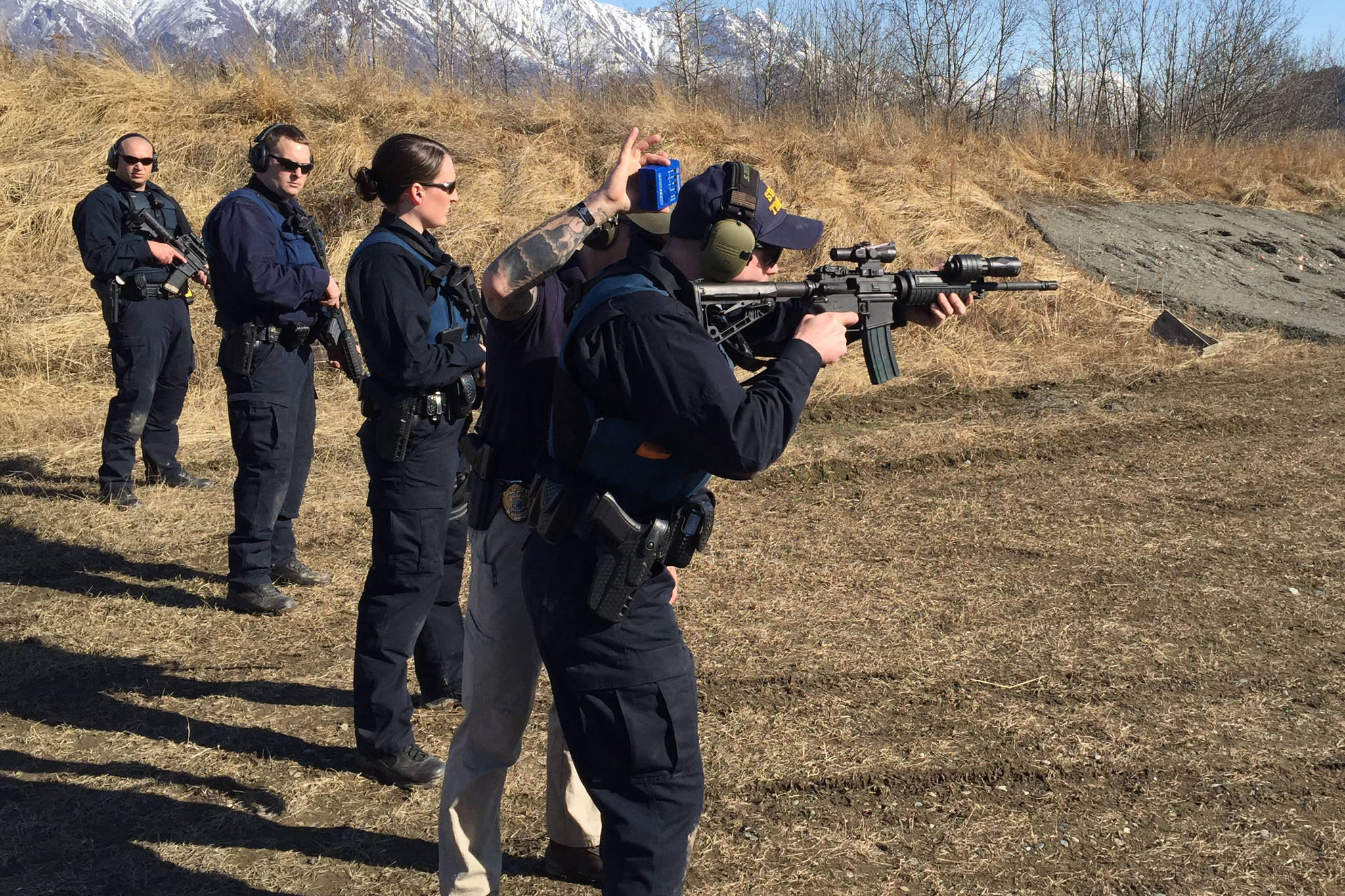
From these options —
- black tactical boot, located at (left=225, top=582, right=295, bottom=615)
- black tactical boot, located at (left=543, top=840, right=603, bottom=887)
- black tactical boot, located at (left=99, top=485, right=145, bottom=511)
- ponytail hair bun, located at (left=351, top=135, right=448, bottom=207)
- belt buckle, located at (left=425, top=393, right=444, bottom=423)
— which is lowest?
black tactical boot, located at (left=543, top=840, right=603, bottom=887)

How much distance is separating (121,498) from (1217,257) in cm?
1444

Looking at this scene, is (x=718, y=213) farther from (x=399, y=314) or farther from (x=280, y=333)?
(x=280, y=333)

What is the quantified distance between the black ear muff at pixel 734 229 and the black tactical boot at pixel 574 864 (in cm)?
183

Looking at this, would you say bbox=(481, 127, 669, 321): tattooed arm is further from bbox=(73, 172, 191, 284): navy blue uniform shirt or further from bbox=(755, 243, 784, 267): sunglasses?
bbox=(73, 172, 191, 284): navy blue uniform shirt

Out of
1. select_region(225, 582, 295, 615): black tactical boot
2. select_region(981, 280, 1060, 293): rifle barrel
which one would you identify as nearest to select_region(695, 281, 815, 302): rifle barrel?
select_region(981, 280, 1060, 293): rifle barrel

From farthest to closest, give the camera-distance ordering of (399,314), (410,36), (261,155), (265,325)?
(410,36) < (265,325) < (261,155) < (399,314)

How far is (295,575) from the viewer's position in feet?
17.9

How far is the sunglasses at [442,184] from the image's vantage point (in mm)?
3432

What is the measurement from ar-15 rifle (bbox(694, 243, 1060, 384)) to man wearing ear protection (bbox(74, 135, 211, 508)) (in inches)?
202

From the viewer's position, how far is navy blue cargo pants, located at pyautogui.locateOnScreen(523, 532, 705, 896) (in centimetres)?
219

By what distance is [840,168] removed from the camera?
15016mm

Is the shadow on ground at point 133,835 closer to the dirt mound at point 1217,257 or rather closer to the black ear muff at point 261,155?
the black ear muff at point 261,155

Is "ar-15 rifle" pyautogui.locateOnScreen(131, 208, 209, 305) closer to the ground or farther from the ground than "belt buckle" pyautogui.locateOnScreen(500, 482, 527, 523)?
farther from the ground

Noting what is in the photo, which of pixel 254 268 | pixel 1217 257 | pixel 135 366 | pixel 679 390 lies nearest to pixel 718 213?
pixel 679 390
